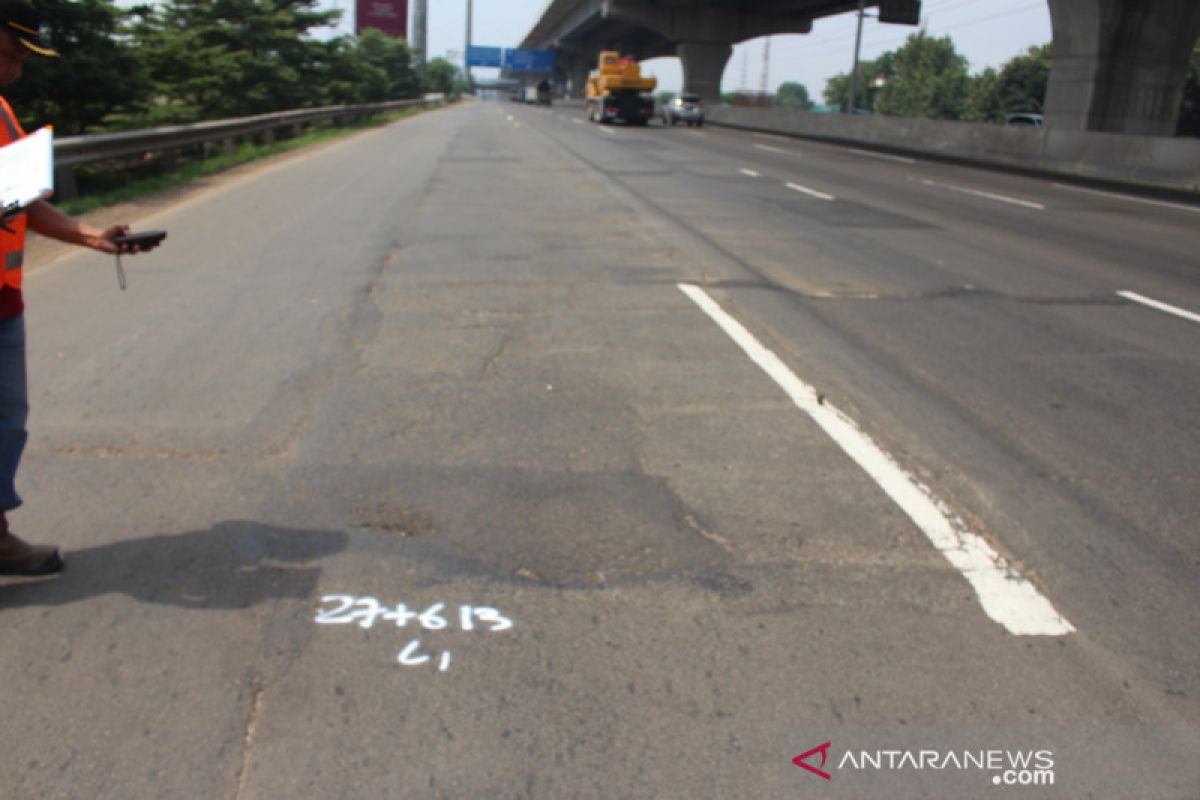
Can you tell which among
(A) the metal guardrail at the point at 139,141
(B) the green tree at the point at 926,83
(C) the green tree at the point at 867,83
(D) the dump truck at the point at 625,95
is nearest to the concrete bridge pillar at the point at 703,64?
(D) the dump truck at the point at 625,95

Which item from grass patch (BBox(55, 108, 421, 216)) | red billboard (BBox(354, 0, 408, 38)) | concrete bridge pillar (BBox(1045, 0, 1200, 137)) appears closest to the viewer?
grass patch (BBox(55, 108, 421, 216))

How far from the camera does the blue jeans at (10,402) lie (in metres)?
3.54

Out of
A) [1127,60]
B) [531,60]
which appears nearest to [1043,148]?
[1127,60]

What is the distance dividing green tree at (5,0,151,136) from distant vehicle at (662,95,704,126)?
37.9 meters

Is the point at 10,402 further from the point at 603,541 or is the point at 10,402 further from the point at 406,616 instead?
the point at 603,541

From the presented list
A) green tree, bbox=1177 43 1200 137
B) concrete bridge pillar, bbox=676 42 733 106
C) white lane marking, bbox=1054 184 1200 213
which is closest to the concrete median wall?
white lane marking, bbox=1054 184 1200 213

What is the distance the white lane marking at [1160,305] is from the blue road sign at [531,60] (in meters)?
123

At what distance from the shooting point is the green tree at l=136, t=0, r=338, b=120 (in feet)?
76.1

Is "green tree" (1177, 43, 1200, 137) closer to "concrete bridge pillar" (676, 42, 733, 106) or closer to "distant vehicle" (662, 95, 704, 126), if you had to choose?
"concrete bridge pillar" (676, 42, 733, 106)

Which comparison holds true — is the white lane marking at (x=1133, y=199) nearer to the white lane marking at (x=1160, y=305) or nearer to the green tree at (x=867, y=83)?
the white lane marking at (x=1160, y=305)

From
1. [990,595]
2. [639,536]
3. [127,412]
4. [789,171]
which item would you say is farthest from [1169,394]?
[789,171]

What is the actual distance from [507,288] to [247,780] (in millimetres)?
6542

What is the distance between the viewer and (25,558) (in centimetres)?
368

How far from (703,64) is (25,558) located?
67.3 m
